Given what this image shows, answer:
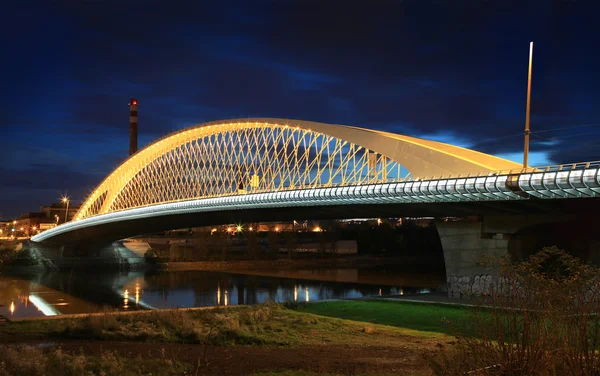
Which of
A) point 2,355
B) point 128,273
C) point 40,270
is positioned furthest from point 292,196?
point 40,270

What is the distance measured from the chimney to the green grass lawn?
9354cm

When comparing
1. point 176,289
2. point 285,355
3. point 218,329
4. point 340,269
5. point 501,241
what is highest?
point 501,241

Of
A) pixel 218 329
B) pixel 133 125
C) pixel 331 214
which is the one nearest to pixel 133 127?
pixel 133 125

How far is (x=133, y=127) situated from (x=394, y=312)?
108010 mm

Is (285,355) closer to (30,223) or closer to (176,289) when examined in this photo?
(176,289)

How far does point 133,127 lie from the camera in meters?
127

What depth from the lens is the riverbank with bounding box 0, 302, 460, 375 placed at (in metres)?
14.6

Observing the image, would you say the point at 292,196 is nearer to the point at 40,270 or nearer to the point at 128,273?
the point at 128,273

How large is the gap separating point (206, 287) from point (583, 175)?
3430 centimetres

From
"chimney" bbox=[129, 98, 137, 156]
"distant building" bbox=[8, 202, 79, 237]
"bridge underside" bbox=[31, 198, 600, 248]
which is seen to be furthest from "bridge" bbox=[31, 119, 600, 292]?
"distant building" bbox=[8, 202, 79, 237]

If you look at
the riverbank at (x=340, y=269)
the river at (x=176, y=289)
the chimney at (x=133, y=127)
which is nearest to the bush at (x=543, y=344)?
the river at (x=176, y=289)

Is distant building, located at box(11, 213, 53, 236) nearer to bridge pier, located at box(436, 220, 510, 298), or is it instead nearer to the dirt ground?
bridge pier, located at box(436, 220, 510, 298)

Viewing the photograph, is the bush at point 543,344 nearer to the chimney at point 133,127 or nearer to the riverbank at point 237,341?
the riverbank at point 237,341

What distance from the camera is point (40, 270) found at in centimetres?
7331
